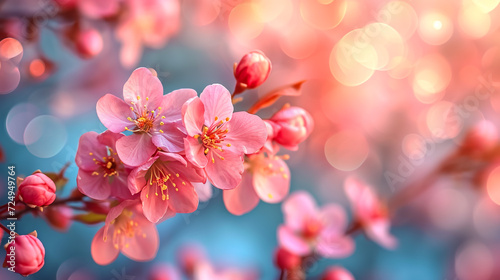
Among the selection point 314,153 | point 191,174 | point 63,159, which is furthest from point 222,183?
point 314,153

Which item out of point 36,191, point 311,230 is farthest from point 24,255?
point 311,230

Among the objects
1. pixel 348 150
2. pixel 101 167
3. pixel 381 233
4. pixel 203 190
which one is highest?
pixel 101 167

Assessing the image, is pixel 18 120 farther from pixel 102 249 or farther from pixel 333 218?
pixel 333 218

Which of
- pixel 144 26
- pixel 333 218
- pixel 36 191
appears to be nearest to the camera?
pixel 36 191

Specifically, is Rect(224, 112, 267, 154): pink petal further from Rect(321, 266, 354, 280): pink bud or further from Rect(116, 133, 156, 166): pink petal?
Rect(321, 266, 354, 280): pink bud

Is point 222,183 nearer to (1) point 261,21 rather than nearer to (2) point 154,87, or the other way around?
(2) point 154,87

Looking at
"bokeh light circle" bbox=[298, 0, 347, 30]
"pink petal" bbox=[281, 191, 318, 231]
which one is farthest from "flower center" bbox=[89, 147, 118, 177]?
"bokeh light circle" bbox=[298, 0, 347, 30]
